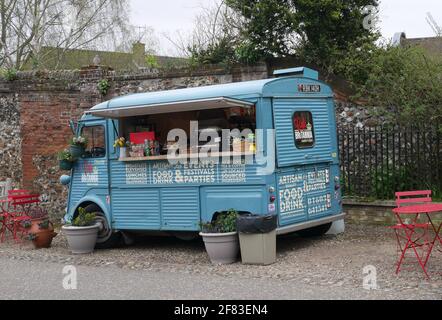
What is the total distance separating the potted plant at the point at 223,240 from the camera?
9.16m

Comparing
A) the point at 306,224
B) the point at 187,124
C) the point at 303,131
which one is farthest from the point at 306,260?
the point at 187,124

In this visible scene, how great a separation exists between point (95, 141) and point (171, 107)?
209cm

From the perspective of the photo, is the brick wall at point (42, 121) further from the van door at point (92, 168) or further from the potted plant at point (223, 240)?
the potted plant at point (223, 240)

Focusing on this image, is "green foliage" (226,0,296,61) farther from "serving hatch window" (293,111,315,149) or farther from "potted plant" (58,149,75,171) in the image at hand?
"potted plant" (58,149,75,171)

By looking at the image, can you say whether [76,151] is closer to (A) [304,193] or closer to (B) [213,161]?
(B) [213,161]

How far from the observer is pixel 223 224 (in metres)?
9.34

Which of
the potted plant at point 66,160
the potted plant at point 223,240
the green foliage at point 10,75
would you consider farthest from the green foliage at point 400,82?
the green foliage at point 10,75

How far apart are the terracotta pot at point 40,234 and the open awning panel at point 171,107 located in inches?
98.5

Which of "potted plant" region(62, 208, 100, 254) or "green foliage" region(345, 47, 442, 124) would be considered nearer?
"potted plant" region(62, 208, 100, 254)

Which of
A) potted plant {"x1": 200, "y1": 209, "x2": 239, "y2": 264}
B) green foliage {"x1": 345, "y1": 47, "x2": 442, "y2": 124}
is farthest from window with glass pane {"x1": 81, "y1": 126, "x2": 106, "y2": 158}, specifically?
green foliage {"x1": 345, "y1": 47, "x2": 442, "y2": 124}

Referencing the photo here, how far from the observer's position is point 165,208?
33.8 feet

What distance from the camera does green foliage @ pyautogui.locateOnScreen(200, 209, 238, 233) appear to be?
927cm

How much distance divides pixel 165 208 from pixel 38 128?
20.8ft

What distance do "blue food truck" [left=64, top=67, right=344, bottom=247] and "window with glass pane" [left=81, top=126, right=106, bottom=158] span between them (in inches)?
0.8
